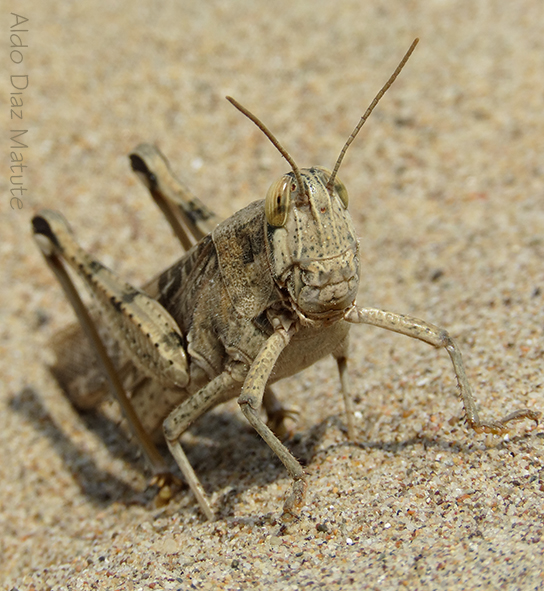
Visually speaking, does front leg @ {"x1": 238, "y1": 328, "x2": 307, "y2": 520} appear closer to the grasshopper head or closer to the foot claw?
the foot claw

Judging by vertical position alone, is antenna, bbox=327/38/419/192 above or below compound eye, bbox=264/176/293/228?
above

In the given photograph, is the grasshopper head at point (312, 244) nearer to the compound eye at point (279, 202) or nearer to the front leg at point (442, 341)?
the compound eye at point (279, 202)

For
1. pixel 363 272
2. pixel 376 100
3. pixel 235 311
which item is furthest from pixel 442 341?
pixel 363 272

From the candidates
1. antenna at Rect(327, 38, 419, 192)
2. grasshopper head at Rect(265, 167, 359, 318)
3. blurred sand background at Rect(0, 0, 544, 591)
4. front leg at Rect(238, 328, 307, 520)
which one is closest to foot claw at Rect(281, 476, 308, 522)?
front leg at Rect(238, 328, 307, 520)

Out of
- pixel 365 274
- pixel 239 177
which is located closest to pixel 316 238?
pixel 365 274

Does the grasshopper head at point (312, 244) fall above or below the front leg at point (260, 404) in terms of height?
above

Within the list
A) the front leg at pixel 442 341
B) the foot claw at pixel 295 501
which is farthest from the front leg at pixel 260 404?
the front leg at pixel 442 341

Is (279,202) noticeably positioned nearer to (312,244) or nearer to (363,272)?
(312,244)

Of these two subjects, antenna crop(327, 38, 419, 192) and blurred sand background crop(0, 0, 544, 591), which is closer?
antenna crop(327, 38, 419, 192)
